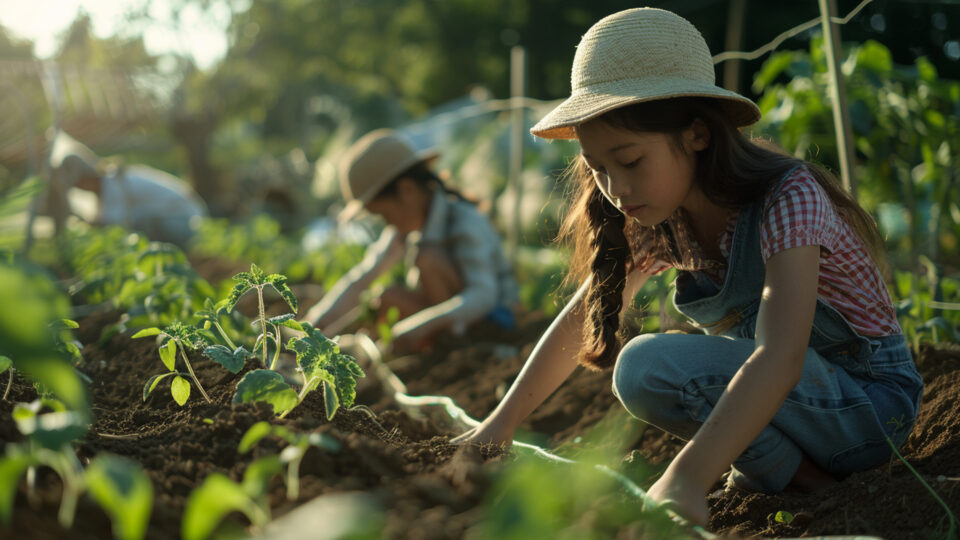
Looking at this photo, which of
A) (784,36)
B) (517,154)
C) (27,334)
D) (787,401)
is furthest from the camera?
(517,154)

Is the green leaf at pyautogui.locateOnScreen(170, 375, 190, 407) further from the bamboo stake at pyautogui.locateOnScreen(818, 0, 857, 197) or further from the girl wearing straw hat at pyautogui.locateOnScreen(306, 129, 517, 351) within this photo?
the girl wearing straw hat at pyautogui.locateOnScreen(306, 129, 517, 351)

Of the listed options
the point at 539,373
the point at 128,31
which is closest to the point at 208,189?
the point at 128,31

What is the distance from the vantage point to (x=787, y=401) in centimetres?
166

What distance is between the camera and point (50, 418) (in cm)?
91

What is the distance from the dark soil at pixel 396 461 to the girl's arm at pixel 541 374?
153 millimetres

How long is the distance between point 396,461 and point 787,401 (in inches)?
32.7

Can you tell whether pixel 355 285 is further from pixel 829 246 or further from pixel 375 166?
pixel 829 246

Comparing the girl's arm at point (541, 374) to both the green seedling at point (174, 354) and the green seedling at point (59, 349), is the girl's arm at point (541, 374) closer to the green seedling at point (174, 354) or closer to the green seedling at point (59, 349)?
the green seedling at point (174, 354)

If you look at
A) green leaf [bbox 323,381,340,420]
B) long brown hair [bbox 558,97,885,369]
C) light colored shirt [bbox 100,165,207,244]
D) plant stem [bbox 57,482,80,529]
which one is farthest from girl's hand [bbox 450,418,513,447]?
light colored shirt [bbox 100,165,207,244]

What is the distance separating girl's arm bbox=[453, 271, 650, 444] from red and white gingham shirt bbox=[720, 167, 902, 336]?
0.35 meters

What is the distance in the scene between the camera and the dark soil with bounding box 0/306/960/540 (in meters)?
1.04

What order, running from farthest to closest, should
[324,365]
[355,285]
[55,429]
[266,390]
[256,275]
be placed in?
[355,285] < [256,275] < [324,365] < [266,390] < [55,429]

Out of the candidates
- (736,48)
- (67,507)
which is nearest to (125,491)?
(67,507)

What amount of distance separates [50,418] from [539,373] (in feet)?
3.61
